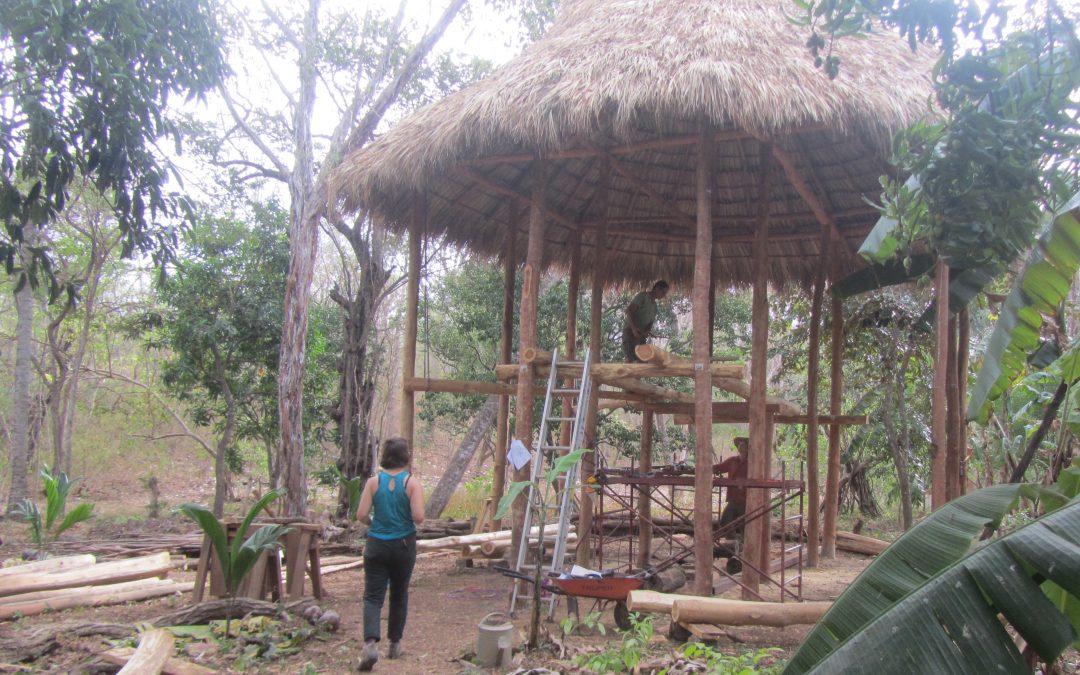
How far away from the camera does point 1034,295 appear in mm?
4152

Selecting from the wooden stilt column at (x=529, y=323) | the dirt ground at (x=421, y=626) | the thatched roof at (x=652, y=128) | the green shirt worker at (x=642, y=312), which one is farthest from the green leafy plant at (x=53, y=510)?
the green shirt worker at (x=642, y=312)

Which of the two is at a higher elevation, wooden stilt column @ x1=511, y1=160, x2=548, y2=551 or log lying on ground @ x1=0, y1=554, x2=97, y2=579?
wooden stilt column @ x1=511, y1=160, x2=548, y2=551

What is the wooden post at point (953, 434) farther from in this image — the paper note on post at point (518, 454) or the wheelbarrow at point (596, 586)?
the paper note on post at point (518, 454)

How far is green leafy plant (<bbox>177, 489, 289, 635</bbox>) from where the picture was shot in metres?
6.09

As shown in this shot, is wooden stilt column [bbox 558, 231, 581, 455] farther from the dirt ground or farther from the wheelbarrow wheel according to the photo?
the wheelbarrow wheel

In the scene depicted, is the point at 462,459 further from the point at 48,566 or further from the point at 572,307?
the point at 48,566

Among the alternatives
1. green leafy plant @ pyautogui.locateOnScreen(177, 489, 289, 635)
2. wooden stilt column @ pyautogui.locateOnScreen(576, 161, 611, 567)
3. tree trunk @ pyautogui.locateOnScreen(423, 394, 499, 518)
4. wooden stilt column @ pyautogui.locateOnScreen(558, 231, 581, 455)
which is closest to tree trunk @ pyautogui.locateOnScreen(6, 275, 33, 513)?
tree trunk @ pyautogui.locateOnScreen(423, 394, 499, 518)

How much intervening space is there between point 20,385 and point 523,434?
34.3 ft

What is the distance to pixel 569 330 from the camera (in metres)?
9.83

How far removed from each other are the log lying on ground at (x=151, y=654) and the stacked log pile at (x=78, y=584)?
2.31 m

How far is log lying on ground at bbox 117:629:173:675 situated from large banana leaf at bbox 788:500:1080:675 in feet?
11.8

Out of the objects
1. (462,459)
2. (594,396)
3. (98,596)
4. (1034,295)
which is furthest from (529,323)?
(462,459)

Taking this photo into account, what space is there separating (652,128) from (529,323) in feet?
7.46

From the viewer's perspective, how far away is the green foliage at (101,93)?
4098mm
